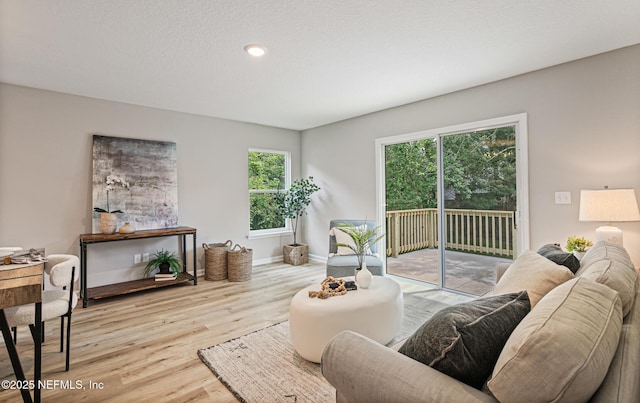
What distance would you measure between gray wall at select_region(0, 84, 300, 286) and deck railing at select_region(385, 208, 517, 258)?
2.56 m

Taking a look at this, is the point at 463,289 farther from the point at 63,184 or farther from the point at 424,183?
the point at 63,184

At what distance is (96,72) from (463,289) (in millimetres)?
4614

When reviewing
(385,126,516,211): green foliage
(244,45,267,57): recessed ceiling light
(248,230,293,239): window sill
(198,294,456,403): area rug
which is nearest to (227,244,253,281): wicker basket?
(248,230,293,239): window sill

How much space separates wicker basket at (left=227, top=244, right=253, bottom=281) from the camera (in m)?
4.37

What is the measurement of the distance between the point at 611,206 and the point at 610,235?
0.23 metres

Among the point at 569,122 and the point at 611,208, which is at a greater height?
the point at 569,122

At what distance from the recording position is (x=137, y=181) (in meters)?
4.11

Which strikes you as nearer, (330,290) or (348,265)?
(330,290)

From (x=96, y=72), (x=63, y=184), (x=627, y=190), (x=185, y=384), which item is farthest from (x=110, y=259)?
(x=627, y=190)

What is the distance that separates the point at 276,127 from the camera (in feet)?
18.4

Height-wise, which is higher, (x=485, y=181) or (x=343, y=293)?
(x=485, y=181)

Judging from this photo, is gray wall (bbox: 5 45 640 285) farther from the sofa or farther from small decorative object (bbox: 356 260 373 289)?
the sofa

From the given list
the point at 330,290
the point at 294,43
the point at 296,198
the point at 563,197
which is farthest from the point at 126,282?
the point at 563,197

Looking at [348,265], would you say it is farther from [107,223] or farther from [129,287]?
[107,223]
